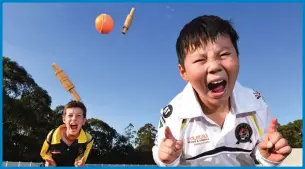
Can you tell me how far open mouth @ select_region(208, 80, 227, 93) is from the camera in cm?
276

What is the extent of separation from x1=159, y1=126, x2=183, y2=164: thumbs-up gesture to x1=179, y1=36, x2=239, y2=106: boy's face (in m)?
0.60

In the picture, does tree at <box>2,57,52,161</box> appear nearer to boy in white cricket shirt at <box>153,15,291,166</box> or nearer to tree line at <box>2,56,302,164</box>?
tree line at <box>2,56,302,164</box>

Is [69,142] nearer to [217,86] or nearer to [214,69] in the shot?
[217,86]

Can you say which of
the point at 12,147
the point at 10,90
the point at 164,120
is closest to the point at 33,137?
the point at 12,147

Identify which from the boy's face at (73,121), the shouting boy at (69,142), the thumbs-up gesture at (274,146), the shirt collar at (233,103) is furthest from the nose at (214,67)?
the boy's face at (73,121)

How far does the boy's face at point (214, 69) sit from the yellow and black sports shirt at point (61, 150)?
2.30 m

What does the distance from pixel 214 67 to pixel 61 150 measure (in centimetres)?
266

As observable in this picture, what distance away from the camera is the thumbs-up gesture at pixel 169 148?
7.78 ft

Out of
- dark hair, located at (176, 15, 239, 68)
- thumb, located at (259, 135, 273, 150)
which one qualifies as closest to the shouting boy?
dark hair, located at (176, 15, 239, 68)

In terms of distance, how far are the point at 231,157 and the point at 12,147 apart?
1700 centimetres

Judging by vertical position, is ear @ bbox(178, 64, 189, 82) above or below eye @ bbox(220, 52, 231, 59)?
below

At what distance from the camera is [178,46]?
3092 millimetres

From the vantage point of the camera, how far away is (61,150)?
14.7 feet

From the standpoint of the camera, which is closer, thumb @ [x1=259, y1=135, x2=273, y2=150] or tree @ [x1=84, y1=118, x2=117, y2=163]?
thumb @ [x1=259, y1=135, x2=273, y2=150]
